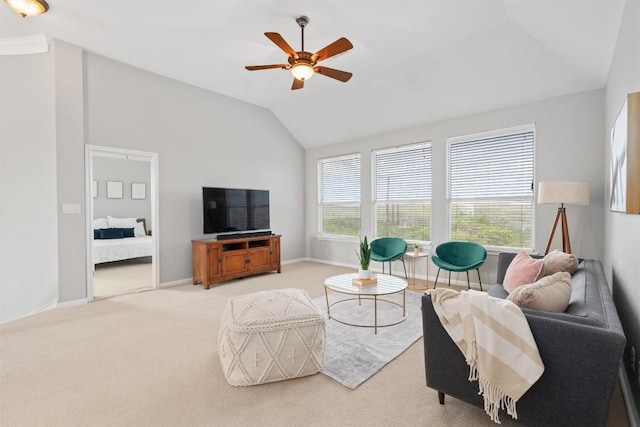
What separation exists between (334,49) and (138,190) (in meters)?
6.64

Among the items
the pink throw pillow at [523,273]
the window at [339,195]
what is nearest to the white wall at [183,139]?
the window at [339,195]

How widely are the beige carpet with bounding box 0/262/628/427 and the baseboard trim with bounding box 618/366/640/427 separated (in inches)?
2.1

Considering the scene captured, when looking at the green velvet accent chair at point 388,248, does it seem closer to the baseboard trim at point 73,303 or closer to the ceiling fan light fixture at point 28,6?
the baseboard trim at point 73,303

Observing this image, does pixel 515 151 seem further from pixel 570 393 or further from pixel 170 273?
pixel 170 273

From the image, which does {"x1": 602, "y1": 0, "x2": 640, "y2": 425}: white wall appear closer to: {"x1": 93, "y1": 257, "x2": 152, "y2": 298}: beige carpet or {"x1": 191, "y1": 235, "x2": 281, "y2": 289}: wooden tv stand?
{"x1": 191, "y1": 235, "x2": 281, "y2": 289}: wooden tv stand

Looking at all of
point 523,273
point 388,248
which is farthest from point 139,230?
point 523,273

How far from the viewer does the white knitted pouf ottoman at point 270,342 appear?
6.99ft

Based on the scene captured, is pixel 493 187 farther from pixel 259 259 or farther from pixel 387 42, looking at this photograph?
pixel 259 259

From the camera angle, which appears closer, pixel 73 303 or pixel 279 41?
pixel 279 41

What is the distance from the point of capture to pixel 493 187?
14.9 ft

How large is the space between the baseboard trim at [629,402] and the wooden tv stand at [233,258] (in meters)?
4.55

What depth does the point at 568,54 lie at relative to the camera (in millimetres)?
3287

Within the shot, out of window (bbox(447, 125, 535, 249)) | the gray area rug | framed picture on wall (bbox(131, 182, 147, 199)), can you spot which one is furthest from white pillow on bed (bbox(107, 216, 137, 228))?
window (bbox(447, 125, 535, 249))

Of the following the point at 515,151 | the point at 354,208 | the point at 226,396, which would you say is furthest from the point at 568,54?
the point at 226,396
